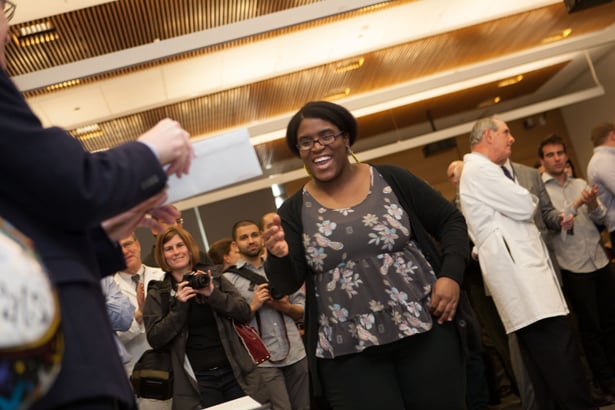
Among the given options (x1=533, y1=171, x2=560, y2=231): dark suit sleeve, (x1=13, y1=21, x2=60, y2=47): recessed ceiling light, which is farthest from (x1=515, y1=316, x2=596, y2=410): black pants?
(x1=13, y1=21, x2=60, y2=47): recessed ceiling light

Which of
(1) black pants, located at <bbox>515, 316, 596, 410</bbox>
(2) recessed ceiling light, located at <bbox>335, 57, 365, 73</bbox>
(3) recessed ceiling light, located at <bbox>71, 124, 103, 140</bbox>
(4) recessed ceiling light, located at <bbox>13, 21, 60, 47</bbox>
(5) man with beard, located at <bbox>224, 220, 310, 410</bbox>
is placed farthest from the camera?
(2) recessed ceiling light, located at <bbox>335, 57, 365, 73</bbox>

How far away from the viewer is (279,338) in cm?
407

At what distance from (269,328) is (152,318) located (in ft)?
2.78

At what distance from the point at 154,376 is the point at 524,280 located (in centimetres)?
169

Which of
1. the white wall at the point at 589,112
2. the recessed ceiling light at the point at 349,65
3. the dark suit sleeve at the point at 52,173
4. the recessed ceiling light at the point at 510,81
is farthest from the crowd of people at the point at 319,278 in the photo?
the white wall at the point at 589,112

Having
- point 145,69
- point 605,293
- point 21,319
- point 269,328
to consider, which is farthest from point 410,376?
point 145,69

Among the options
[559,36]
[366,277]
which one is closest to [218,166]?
[366,277]

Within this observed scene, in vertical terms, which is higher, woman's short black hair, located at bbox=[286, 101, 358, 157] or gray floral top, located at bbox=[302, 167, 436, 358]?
woman's short black hair, located at bbox=[286, 101, 358, 157]

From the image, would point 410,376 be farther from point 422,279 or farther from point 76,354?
point 76,354

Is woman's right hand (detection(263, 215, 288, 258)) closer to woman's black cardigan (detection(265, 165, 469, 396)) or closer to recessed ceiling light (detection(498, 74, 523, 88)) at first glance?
woman's black cardigan (detection(265, 165, 469, 396))

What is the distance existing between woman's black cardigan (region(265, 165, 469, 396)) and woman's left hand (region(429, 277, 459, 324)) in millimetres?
45

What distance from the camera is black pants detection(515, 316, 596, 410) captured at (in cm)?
316

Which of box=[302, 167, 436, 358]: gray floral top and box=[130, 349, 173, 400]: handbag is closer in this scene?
box=[302, 167, 436, 358]: gray floral top

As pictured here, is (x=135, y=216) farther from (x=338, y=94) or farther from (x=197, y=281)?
(x=338, y=94)
